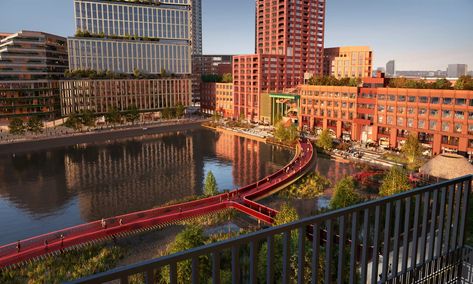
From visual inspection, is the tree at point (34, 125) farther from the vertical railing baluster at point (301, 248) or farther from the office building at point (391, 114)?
the vertical railing baluster at point (301, 248)

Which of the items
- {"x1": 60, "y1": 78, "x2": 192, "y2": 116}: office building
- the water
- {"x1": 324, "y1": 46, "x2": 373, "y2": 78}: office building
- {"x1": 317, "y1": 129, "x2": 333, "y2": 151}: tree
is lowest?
the water

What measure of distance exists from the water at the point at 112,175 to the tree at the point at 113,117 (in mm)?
16262

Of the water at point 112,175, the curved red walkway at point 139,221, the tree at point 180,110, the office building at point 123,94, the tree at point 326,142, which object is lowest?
the water at point 112,175

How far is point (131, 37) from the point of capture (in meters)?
Result: 104

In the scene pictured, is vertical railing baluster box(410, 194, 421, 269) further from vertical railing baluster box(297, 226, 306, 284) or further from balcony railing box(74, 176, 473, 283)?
vertical railing baluster box(297, 226, 306, 284)

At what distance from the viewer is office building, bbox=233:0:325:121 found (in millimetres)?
94875

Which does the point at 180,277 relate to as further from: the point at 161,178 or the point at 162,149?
the point at 162,149

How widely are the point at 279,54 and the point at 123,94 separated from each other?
41637mm

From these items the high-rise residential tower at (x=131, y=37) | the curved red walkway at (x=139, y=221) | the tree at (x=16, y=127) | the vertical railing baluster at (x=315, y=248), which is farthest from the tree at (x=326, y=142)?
the high-rise residential tower at (x=131, y=37)

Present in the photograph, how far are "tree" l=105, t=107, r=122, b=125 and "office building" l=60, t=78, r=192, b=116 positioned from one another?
307cm

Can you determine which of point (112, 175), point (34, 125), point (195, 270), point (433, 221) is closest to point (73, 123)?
point (34, 125)

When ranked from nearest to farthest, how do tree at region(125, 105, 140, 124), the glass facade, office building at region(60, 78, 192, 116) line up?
1. office building at region(60, 78, 192, 116)
2. tree at region(125, 105, 140, 124)
3. the glass facade

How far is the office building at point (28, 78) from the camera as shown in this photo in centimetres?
8131

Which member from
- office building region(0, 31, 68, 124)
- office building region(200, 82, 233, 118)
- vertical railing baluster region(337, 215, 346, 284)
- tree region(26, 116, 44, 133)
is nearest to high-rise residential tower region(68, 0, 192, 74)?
office building region(0, 31, 68, 124)
